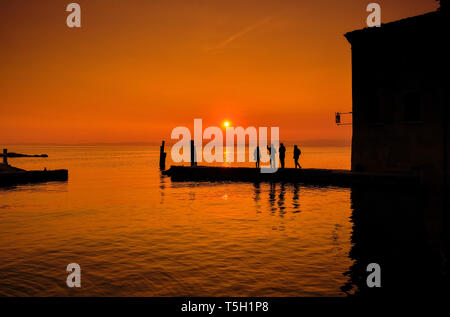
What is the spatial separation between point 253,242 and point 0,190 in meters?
20.1

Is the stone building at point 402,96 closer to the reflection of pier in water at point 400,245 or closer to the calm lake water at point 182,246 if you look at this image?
the reflection of pier in water at point 400,245

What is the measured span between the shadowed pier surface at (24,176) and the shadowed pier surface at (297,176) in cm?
926

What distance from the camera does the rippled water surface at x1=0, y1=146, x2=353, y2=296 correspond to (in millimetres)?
7551

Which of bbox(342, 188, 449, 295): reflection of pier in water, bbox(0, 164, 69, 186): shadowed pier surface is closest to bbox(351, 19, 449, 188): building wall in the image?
bbox(342, 188, 449, 295): reflection of pier in water

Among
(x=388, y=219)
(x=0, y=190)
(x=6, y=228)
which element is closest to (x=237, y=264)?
(x=388, y=219)

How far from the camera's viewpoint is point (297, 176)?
1083 inches

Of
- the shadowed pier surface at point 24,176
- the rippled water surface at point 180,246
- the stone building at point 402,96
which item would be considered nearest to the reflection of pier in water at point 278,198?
the rippled water surface at point 180,246

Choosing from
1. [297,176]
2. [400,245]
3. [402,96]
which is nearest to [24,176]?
[297,176]

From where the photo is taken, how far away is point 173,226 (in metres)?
13.3

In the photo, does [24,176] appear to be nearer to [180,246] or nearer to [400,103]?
[180,246]

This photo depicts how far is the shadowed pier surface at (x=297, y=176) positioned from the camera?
21142mm

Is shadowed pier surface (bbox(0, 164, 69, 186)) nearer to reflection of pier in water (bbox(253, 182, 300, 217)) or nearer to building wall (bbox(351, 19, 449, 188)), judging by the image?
reflection of pier in water (bbox(253, 182, 300, 217))

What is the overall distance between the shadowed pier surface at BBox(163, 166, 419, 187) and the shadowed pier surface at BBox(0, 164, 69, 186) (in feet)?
30.4

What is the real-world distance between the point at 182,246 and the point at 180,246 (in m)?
0.05
